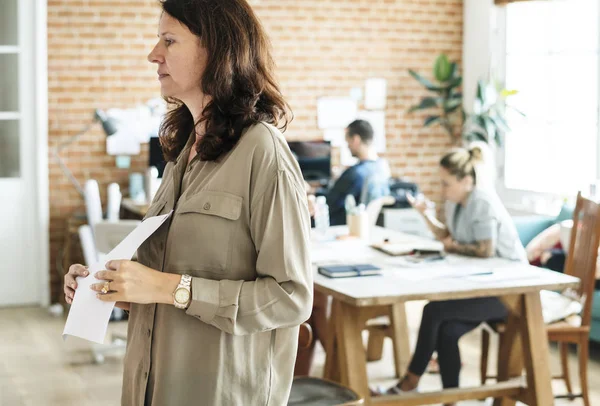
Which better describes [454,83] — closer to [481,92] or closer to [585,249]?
[481,92]

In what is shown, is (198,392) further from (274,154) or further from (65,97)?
(65,97)

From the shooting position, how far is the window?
6.59 metres

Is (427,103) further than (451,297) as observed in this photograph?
Yes

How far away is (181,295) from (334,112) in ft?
19.8

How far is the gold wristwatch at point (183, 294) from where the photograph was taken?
1.56m

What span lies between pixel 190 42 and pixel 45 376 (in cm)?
379

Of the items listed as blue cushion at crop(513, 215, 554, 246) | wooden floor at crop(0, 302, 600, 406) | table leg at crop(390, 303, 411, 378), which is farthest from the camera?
blue cushion at crop(513, 215, 554, 246)

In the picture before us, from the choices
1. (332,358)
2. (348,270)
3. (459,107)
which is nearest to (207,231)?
(348,270)

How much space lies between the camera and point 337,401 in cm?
286

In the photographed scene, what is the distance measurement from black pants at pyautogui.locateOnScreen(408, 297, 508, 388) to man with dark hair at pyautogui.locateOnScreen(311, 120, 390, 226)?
1.86 meters

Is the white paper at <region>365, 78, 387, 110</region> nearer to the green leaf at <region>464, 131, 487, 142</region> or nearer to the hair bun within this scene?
the green leaf at <region>464, 131, 487, 142</region>

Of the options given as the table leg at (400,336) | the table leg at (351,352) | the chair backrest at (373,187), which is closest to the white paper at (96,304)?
the table leg at (351,352)

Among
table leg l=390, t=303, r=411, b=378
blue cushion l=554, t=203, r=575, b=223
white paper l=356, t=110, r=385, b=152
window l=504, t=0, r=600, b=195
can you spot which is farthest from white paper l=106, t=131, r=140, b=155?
blue cushion l=554, t=203, r=575, b=223

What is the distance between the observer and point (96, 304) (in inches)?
64.9
